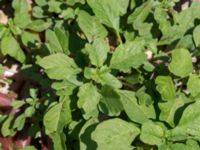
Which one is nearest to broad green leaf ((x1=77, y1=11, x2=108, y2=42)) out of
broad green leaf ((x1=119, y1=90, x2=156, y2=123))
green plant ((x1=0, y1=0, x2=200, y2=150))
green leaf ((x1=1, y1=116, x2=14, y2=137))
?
green plant ((x1=0, y1=0, x2=200, y2=150))

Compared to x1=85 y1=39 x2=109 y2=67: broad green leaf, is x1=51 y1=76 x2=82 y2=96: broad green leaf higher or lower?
x1=85 y1=39 x2=109 y2=67: broad green leaf

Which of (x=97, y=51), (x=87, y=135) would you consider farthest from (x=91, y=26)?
(x=87, y=135)

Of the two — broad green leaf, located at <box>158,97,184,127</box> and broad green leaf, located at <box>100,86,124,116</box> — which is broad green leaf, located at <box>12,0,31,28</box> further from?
broad green leaf, located at <box>158,97,184,127</box>

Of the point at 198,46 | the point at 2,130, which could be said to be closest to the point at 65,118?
the point at 2,130

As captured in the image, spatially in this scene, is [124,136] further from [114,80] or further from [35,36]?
[35,36]

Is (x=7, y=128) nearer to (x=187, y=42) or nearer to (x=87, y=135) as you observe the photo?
(x=87, y=135)
